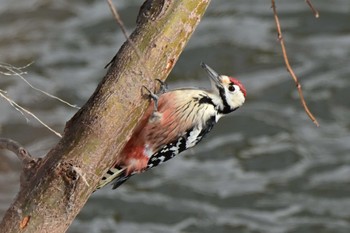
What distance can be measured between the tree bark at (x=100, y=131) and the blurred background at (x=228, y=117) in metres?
3.89

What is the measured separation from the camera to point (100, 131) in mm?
2779

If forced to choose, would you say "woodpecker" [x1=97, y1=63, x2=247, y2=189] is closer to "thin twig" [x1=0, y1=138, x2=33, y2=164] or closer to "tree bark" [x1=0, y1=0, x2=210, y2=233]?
"thin twig" [x1=0, y1=138, x2=33, y2=164]

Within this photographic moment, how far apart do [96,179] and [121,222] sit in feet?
14.5

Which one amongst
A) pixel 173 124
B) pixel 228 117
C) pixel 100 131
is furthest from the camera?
pixel 228 117

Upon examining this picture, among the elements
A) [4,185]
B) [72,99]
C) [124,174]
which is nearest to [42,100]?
[72,99]

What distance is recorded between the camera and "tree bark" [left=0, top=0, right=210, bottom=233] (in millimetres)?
2754

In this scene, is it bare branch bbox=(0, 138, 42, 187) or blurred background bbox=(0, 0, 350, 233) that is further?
blurred background bbox=(0, 0, 350, 233)

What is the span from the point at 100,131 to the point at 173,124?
44.1 inches

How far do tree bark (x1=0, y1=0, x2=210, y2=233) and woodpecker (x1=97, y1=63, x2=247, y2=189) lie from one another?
2.62 feet

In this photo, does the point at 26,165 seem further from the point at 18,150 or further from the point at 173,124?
the point at 173,124

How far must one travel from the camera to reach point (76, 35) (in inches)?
334

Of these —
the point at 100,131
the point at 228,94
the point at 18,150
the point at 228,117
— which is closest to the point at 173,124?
the point at 228,94

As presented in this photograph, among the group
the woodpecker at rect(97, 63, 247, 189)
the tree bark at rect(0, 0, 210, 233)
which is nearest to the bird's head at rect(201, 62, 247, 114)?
the woodpecker at rect(97, 63, 247, 189)

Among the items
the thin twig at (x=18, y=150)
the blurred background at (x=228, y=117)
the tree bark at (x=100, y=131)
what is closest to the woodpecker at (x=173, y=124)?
the thin twig at (x=18, y=150)
